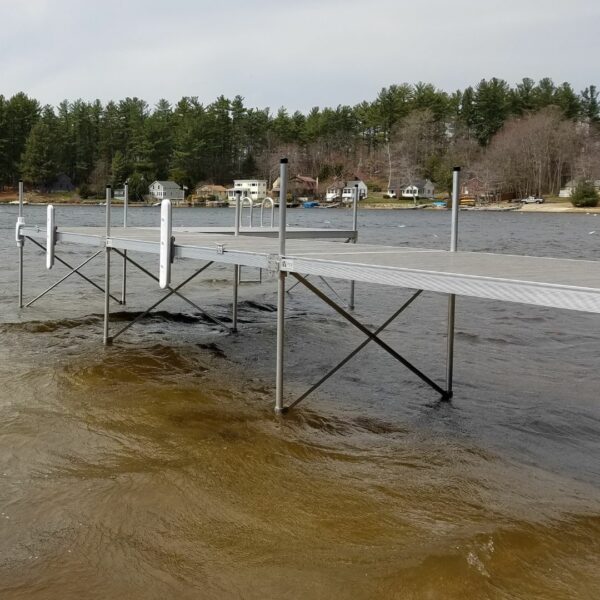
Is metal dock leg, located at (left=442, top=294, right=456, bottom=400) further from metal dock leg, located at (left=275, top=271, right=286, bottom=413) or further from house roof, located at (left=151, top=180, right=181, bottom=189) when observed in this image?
house roof, located at (left=151, top=180, right=181, bottom=189)

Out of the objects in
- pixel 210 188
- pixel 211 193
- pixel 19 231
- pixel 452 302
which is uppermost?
pixel 210 188

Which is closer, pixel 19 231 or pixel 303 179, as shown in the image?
pixel 19 231

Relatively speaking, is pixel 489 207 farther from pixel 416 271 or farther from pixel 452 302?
pixel 416 271

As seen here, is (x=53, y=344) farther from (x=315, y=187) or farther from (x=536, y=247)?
(x=315, y=187)

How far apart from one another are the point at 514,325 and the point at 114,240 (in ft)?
21.6

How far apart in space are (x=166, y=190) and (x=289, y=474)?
89821 mm

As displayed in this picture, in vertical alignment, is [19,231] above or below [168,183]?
below

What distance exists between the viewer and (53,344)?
9117mm

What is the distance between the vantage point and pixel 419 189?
99.1m

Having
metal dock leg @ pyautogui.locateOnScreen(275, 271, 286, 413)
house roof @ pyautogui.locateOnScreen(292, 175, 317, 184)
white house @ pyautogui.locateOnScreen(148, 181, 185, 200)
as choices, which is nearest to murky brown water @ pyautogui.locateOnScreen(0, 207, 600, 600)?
metal dock leg @ pyautogui.locateOnScreen(275, 271, 286, 413)

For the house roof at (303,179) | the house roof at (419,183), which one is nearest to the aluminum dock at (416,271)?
the house roof at (419,183)

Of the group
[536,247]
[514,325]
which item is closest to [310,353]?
[514,325]

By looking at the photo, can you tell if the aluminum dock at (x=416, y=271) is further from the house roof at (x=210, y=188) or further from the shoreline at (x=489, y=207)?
the house roof at (x=210, y=188)

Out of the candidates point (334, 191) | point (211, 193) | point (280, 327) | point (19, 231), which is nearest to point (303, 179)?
point (334, 191)
